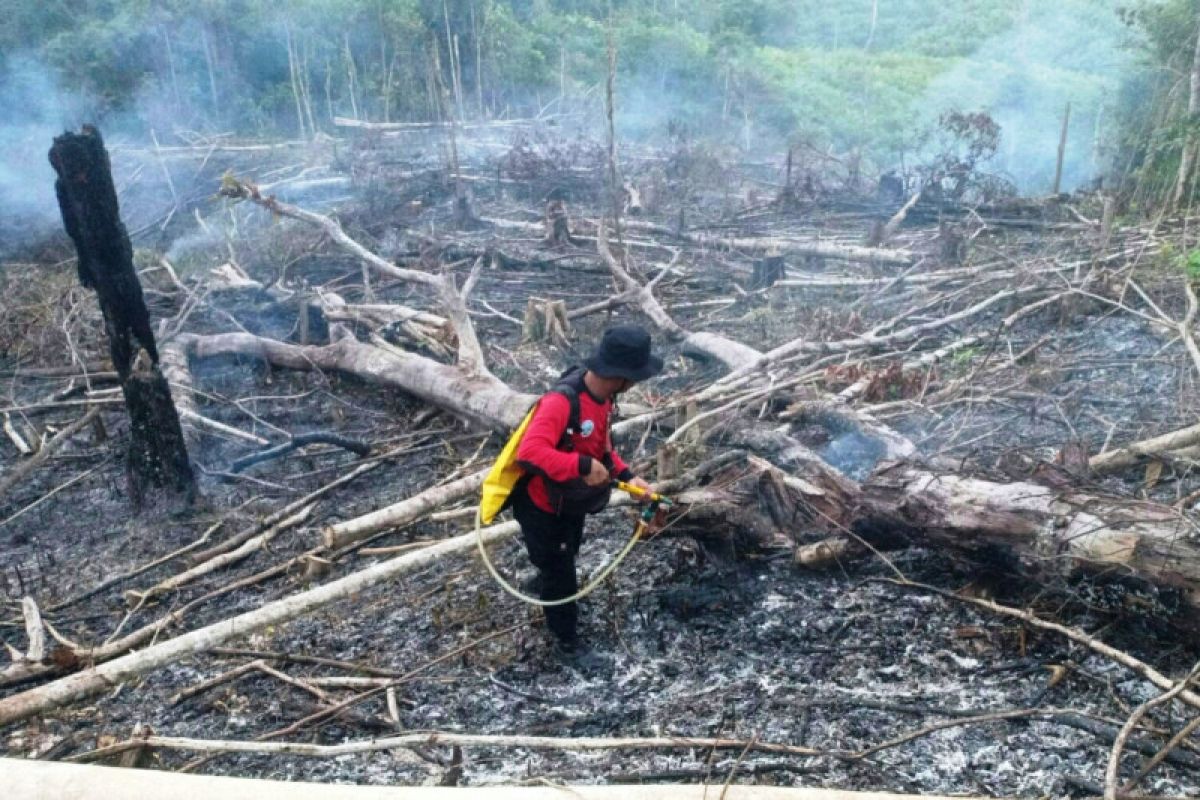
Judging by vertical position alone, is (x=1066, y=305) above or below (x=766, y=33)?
below

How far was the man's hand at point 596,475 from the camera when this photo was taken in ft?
12.2

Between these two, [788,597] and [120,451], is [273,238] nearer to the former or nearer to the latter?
[120,451]

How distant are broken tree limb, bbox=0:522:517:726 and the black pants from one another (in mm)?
693

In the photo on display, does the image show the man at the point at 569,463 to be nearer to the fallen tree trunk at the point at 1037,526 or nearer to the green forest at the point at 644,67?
the fallen tree trunk at the point at 1037,526

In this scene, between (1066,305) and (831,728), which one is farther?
(1066,305)

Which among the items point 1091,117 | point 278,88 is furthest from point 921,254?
point 278,88

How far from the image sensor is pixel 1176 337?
6.98 metres

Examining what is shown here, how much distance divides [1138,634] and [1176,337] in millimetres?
4366

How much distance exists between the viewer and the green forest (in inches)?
713

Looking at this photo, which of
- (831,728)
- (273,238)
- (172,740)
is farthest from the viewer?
(273,238)

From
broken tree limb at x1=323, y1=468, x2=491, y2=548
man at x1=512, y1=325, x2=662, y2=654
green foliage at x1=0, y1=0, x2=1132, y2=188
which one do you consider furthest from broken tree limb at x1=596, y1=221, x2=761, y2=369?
green foliage at x1=0, y1=0, x2=1132, y2=188

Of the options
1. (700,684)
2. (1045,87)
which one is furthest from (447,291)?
(1045,87)

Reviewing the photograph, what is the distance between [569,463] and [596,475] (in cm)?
14

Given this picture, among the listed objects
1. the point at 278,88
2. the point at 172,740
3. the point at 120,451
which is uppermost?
the point at 278,88
